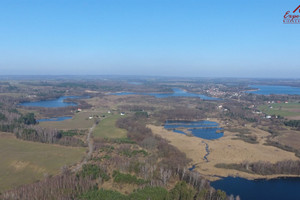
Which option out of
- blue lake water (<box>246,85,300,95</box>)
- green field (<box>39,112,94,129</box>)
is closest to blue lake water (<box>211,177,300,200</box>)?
green field (<box>39,112,94,129</box>)

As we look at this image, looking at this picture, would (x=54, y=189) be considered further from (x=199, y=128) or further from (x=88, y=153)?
(x=199, y=128)

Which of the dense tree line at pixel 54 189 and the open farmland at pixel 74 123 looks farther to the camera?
the open farmland at pixel 74 123

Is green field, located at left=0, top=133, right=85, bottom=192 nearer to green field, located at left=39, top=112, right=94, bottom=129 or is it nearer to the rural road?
the rural road

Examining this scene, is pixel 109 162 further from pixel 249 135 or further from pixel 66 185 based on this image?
pixel 249 135

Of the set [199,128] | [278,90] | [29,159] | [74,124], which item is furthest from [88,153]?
[278,90]

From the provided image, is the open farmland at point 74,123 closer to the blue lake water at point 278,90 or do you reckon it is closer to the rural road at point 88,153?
the rural road at point 88,153

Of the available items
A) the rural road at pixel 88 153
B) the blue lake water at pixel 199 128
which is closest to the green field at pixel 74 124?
the rural road at pixel 88 153
